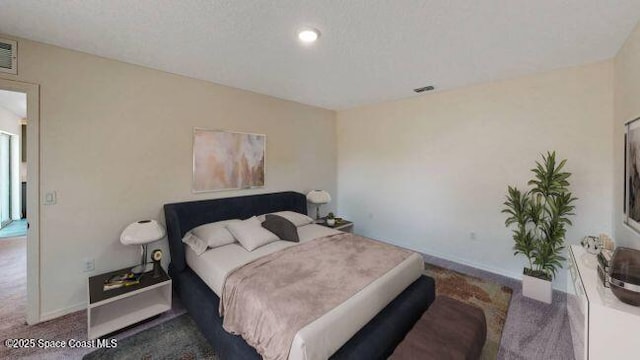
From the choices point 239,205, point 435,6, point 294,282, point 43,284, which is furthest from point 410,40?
point 43,284

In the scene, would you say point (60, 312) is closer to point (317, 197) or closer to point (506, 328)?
point (317, 197)

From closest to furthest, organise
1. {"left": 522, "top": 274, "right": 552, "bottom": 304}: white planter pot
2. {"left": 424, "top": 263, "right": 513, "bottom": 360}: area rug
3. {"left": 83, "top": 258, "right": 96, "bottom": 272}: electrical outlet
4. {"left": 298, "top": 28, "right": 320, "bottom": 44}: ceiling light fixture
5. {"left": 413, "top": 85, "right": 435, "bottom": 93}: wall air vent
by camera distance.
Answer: {"left": 298, "top": 28, "right": 320, "bottom": 44}: ceiling light fixture < {"left": 424, "top": 263, "right": 513, "bottom": 360}: area rug < {"left": 83, "top": 258, "right": 96, "bottom": 272}: electrical outlet < {"left": 522, "top": 274, "right": 552, "bottom": 304}: white planter pot < {"left": 413, "top": 85, "right": 435, "bottom": 93}: wall air vent

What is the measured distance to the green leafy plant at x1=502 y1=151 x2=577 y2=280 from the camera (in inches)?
102

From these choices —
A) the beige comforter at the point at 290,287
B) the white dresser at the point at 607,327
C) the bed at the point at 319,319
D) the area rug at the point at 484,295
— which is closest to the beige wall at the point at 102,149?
the bed at the point at 319,319

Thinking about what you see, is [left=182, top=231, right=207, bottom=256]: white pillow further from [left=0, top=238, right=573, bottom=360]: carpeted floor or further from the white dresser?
the white dresser

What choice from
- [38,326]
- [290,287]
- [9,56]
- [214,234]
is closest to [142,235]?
[214,234]

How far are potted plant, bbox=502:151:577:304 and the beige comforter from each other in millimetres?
1496

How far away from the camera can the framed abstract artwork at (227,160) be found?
3.17m

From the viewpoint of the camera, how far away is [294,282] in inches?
74.6

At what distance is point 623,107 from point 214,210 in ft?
14.4

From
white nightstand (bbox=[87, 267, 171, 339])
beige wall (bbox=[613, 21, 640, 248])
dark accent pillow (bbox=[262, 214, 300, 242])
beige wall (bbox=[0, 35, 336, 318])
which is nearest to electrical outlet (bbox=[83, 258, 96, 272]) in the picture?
beige wall (bbox=[0, 35, 336, 318])

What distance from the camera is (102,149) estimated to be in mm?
2494

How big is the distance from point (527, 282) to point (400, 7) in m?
3.10

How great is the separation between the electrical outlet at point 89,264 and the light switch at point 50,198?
0.64 meters
